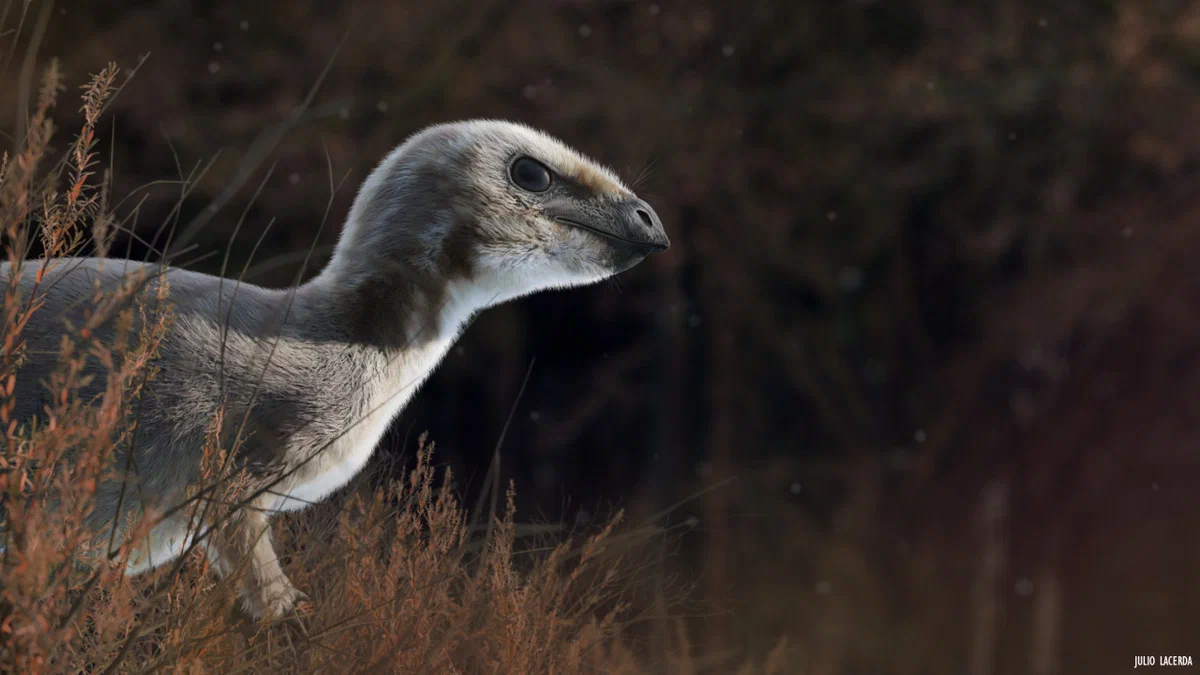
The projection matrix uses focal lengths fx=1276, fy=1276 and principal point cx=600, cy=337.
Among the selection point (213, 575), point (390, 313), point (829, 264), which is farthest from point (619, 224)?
point (829, 264)

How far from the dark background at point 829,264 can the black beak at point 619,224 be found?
10.0 feet

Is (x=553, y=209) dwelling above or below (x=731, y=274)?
above

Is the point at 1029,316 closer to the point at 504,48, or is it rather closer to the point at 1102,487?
the point at 1102,487

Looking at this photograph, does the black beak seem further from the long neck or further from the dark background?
the dark background

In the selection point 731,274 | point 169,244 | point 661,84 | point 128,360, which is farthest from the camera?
point 731,274

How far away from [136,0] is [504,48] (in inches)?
70.4

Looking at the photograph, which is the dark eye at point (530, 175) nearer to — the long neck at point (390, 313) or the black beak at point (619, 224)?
the black beak at point (619, 224)

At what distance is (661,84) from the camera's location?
7.07m

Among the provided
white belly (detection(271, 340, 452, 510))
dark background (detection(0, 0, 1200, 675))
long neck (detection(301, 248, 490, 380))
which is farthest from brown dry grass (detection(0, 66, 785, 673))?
dark background (detection(0, 0, 1200, 675))

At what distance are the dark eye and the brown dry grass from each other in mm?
689

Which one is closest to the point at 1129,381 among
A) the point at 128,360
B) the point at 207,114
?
the point at 207,114

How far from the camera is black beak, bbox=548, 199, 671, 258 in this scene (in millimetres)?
2961

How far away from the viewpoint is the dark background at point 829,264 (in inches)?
248

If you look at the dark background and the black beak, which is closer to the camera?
the black beak
